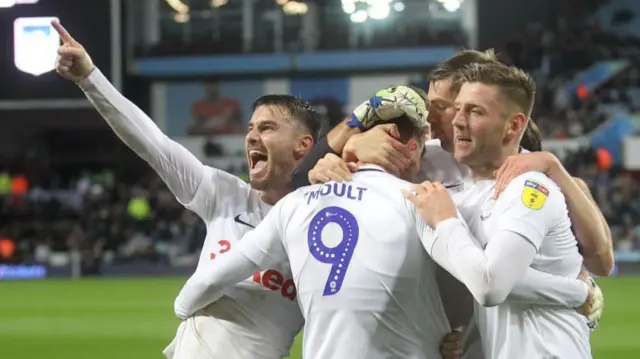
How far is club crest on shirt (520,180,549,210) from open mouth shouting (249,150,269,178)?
105cm

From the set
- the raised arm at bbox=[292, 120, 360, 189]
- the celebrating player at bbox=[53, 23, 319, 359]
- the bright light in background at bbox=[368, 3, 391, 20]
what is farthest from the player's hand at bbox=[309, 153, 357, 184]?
the bright light in background at bbox=[368, 3, 391, 20]

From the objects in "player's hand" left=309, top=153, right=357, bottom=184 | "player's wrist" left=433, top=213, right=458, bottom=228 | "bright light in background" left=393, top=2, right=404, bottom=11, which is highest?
"bright light in background" left=393, top=2, right=404, bottom=11

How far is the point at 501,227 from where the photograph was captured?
88.5 inches

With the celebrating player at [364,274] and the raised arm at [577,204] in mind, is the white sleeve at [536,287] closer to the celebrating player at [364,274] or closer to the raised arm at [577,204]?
the celebrating player at [364,274]

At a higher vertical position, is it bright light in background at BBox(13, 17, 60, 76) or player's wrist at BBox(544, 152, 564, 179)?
bright light in background at BBox(13, 17, 60, 76)

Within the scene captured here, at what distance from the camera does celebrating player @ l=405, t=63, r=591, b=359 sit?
2.19m

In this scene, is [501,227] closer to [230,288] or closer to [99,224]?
[230,288]

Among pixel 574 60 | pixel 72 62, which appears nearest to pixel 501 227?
pixel 72 62

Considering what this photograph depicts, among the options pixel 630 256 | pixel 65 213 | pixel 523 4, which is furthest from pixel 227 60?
pixel 630 256

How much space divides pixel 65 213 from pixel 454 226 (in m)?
19.7

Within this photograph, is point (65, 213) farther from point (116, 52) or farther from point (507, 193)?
point (507, 193)

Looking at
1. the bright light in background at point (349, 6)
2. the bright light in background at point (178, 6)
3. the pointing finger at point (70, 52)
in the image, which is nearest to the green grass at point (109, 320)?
the pointing finger at point (70, 52)

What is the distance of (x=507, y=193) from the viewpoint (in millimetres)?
2373

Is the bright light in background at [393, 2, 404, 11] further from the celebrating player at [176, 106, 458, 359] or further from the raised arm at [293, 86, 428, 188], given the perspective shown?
the celebrating player at [176, 106, 458, 359]
